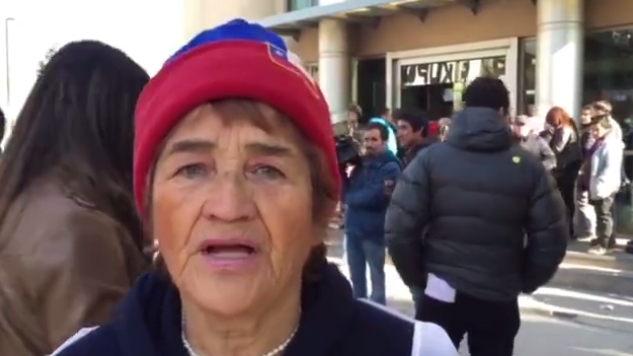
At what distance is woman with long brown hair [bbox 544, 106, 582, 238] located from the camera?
998 cm

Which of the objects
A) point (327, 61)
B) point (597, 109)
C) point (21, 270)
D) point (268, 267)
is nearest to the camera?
point (268, 267)

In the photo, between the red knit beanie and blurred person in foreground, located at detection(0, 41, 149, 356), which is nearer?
the red knit beanie

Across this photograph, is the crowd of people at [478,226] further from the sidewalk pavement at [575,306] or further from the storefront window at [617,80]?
the storefront window at [617,80]

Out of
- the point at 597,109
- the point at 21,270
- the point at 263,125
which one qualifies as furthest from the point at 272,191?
the point at 597,109

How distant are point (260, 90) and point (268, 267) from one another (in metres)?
0.25

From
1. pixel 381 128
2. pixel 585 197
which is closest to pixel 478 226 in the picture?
pixel 381 128

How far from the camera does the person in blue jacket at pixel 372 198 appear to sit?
730 centimetres

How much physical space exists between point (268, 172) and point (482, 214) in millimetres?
3052

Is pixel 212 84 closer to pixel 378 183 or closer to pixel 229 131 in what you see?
pixel 229 131

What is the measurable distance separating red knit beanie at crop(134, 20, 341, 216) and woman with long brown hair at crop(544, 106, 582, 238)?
9009 millimetres

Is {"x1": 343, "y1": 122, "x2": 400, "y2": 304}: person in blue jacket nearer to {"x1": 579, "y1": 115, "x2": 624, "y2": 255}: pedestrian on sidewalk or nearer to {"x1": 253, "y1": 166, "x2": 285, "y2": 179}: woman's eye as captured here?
{"x1": 579, "y1": 115, "x2": 624, "y2": 255}: pedestrian on sidewalk

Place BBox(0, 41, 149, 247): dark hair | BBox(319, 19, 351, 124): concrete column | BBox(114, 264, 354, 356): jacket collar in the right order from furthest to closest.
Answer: BBox(319, 19, 351, 124): concrete column
BBox(0, 41, 149, 247): dark hair
BBox(114, 264, 354, 356): jacket collar

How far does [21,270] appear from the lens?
77.9 inches

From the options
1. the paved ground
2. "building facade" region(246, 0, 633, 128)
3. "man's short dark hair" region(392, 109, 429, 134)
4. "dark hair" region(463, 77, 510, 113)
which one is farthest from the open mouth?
"building facade" region(246, 0, 633, 128)
